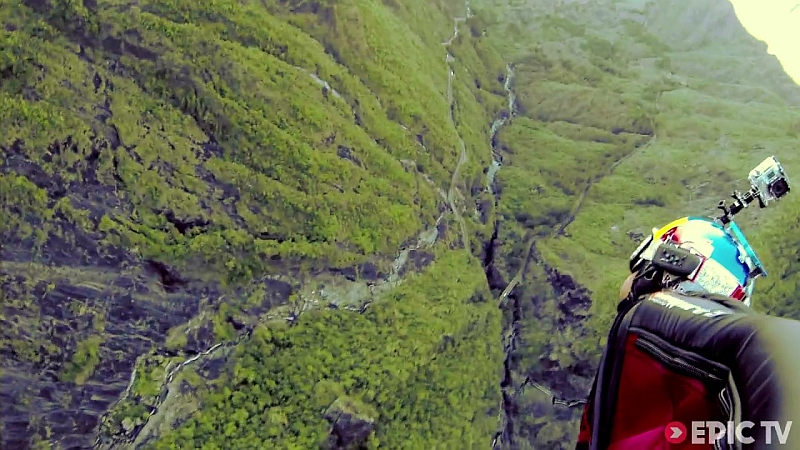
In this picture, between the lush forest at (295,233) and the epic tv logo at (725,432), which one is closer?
the epic tv logo at (725,432)

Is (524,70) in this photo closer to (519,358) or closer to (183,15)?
(519,358)

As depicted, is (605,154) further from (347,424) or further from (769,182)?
(769,182)

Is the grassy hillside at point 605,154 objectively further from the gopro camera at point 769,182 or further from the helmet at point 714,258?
the helmet at point 714,258

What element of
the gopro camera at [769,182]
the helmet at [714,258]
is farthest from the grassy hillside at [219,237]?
the helmet at [714,258]

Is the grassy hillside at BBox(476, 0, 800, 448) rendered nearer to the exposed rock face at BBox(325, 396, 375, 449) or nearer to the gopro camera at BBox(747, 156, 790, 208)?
the exposed rock face at BBox(325, 396, 375, 449)

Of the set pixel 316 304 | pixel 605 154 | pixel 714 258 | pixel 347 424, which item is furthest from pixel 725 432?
pixel 605 154

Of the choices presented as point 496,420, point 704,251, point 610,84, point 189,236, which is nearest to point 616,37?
point 610,84

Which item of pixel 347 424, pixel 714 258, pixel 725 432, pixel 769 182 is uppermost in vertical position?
pixel 769 182
